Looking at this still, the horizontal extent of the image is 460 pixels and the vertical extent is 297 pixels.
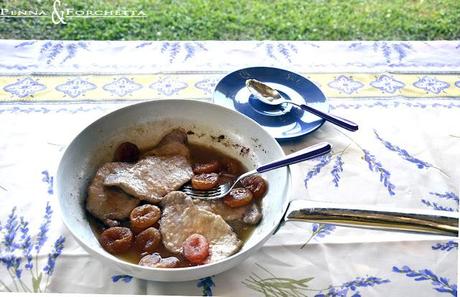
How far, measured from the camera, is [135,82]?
118cm

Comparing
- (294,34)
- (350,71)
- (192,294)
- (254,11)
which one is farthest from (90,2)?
(192,294)

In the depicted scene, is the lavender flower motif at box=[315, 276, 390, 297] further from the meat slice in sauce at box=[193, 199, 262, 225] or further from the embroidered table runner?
the meat slice in sauce at box=[193, 199, 262, 225]

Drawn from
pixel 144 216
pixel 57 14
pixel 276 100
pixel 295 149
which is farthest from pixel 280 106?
pixel 57 14

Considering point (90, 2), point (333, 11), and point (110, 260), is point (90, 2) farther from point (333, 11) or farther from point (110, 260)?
point (110, 260)

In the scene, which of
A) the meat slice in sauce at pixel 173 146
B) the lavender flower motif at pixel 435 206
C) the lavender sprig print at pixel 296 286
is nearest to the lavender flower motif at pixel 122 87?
the meat slice in sauce at pixel 173 146

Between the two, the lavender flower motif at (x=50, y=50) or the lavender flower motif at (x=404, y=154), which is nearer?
the lavender flower motif at (x=404, y=154)

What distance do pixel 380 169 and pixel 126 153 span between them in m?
0.52

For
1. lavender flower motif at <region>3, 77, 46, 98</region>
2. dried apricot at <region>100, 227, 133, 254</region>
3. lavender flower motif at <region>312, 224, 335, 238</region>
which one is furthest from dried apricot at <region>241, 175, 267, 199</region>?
lavender flower motif at <region>3, 77, 46, 98</region>

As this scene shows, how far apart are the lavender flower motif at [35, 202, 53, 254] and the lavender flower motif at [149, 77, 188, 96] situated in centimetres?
42

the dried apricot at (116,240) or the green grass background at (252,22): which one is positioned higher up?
the dried apricot at (116,240)

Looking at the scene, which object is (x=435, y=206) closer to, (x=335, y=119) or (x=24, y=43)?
(x=335, y=119)

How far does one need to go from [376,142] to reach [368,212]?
41 centimetres

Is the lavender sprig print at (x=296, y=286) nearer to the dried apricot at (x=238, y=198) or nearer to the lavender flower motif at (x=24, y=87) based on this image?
the dried apricot at (x=238, y=198)

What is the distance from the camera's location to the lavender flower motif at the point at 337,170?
96 centimetres
